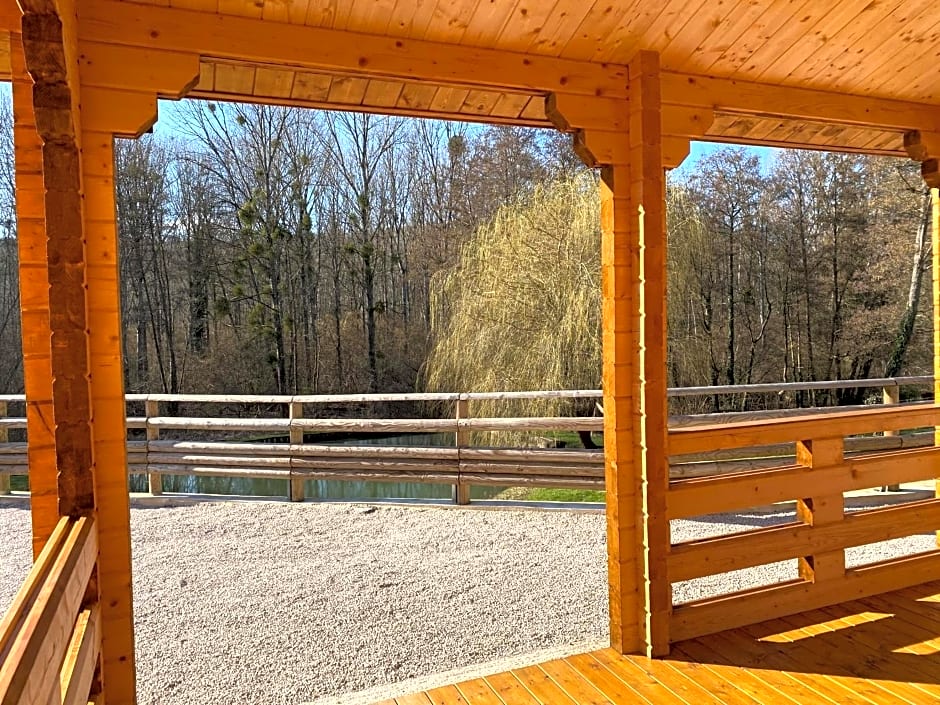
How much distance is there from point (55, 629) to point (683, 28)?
2.60 metres

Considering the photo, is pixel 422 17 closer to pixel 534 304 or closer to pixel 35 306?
pixel 35 306

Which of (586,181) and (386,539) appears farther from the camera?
(586,181)

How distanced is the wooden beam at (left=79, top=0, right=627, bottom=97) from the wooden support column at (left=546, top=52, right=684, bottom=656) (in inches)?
4.2

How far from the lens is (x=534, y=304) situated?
9.81 meters

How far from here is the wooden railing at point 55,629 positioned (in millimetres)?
899

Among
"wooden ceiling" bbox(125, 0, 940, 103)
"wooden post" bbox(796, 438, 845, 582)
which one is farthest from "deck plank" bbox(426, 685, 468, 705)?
"wooden ceiling" bbox(125, 0, 940, 103)

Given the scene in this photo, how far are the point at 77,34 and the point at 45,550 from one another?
145 centimetres

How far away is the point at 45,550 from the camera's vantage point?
142 centimetres

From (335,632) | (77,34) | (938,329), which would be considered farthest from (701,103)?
(335,632)

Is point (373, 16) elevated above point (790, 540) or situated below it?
above

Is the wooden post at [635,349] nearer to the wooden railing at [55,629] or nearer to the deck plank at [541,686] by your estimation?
the deck plank at [541,686]

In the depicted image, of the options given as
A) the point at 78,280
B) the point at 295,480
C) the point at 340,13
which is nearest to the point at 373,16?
the point at 340,13

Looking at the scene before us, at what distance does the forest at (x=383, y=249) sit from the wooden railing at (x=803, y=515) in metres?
9.04

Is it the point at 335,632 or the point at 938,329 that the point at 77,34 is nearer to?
the point at 335,632
